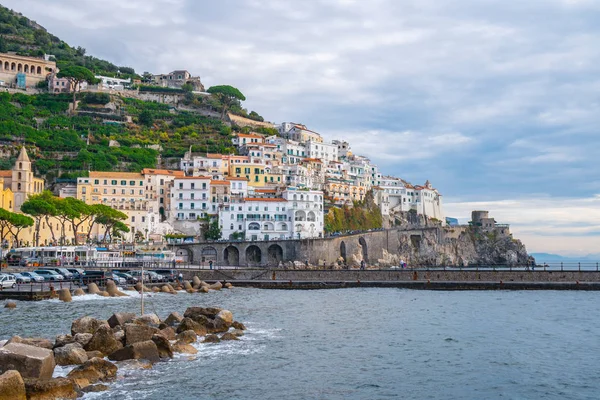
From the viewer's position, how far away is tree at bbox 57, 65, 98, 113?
420 feet

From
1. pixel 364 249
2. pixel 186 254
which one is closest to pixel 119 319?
pixel 186 254

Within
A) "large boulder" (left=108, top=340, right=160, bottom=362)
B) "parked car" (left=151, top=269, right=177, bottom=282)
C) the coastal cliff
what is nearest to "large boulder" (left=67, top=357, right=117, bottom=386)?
"large boulder" (left=108, top=340, right=160, bottom=362)

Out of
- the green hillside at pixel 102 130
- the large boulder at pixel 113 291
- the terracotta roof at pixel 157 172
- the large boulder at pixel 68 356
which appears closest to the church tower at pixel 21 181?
the green hillside at pixel 102 130

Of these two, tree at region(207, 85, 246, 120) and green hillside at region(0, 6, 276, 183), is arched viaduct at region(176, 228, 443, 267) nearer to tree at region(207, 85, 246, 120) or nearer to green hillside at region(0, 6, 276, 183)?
green hillside at region(0, 6, 276, 183)

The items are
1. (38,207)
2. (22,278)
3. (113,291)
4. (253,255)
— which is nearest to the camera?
(113,291)

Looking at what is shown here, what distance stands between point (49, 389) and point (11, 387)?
45.5 inches

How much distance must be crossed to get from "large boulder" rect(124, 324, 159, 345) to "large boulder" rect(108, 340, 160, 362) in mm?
969

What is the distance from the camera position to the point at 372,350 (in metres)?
26.2

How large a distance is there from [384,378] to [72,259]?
5567 centimetres

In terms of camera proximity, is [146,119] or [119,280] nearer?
[119,280]

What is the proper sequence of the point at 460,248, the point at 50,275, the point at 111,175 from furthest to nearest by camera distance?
the point at 460,248 < the point at 111,175 < the point at 50,275

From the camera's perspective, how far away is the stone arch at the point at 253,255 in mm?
85938

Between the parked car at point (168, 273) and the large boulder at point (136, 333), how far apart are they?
36.5 metres

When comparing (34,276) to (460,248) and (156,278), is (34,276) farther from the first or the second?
(460,248)
